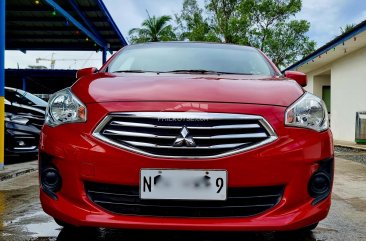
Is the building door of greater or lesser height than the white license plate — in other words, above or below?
above

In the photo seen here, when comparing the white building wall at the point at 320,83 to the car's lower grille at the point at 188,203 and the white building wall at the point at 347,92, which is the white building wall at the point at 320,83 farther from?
the car's lower grille at the point at 188,203

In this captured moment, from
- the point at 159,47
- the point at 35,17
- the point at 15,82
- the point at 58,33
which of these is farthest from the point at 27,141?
the point at 15,82

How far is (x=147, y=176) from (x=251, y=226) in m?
0.57

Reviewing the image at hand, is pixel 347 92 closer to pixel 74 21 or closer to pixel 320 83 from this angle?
pixel 320 83

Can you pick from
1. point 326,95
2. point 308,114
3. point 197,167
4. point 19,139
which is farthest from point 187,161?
point 326,95

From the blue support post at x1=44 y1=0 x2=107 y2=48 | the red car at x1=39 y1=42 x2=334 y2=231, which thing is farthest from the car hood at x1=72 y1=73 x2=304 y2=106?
the blue support post at x1=44 y1=0 x2=107 y2=48

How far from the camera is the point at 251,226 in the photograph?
92.6 inches

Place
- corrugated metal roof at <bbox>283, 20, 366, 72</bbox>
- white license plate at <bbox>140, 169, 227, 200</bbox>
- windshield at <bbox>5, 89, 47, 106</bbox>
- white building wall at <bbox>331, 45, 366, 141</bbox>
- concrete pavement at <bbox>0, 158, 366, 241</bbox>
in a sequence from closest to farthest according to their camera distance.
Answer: white license plate at <bbox>140, 169, 227, 200</bbox> → concrete pavement at <bbox>0, 158, 366, 241</bbox> → windshield at <bbox>5, 89, 47, 106</bbox> → corrugated metal roof at <bbox>283, 20, 366, 72</bbox> → white building wall at <bbox>331, 45, 366, 141</bbox>

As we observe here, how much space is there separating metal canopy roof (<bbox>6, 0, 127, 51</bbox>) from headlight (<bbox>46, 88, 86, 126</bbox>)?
11.1m

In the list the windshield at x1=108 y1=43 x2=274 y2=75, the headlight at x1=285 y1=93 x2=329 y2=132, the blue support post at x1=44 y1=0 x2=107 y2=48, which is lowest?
the headlight at x1=285 y1=93 x2=329 y2=132

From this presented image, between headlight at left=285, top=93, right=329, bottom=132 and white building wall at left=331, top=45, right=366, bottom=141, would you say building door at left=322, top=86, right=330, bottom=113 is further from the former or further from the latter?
headlight at left=285, top=93, right=329, bottom=132

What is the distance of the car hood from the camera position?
253cm

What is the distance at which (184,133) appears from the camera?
2.35 metres

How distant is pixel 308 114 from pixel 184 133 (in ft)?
2.38
